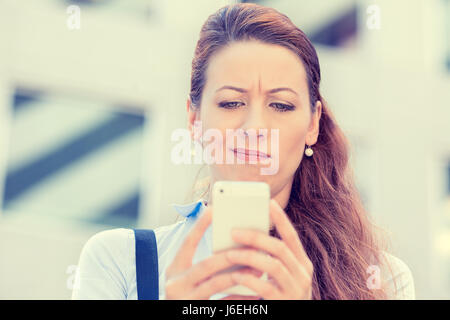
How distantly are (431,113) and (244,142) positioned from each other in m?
7.70

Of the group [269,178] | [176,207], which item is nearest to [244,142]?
[269,178]

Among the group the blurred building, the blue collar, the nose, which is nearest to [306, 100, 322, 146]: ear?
the nose

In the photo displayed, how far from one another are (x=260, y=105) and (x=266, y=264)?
1.98 feet

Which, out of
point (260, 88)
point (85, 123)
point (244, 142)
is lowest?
point (244, 142)

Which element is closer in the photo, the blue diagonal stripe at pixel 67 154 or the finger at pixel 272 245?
the finger at pixel 272 245

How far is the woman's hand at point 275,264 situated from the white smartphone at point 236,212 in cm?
3

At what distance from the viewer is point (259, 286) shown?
1.21 m

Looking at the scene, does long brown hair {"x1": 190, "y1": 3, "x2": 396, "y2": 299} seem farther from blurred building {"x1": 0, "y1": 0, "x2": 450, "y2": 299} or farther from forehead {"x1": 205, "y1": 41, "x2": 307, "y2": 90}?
blurred building {"x1": 0, "y1": 0, "x2": 450, "y2": 299}

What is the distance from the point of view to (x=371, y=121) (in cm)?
824

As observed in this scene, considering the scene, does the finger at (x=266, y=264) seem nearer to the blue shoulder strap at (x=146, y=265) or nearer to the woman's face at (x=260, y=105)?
the blue shoulder strap at (x=146, y=265)

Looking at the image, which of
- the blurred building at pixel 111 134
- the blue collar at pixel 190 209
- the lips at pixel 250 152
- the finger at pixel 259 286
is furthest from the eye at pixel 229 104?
the blurred building at pixel 111 134

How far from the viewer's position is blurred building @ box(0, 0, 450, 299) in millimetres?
6523

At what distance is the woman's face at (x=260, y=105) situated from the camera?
1.68m

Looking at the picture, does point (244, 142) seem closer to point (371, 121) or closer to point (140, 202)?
point (140, 202)
